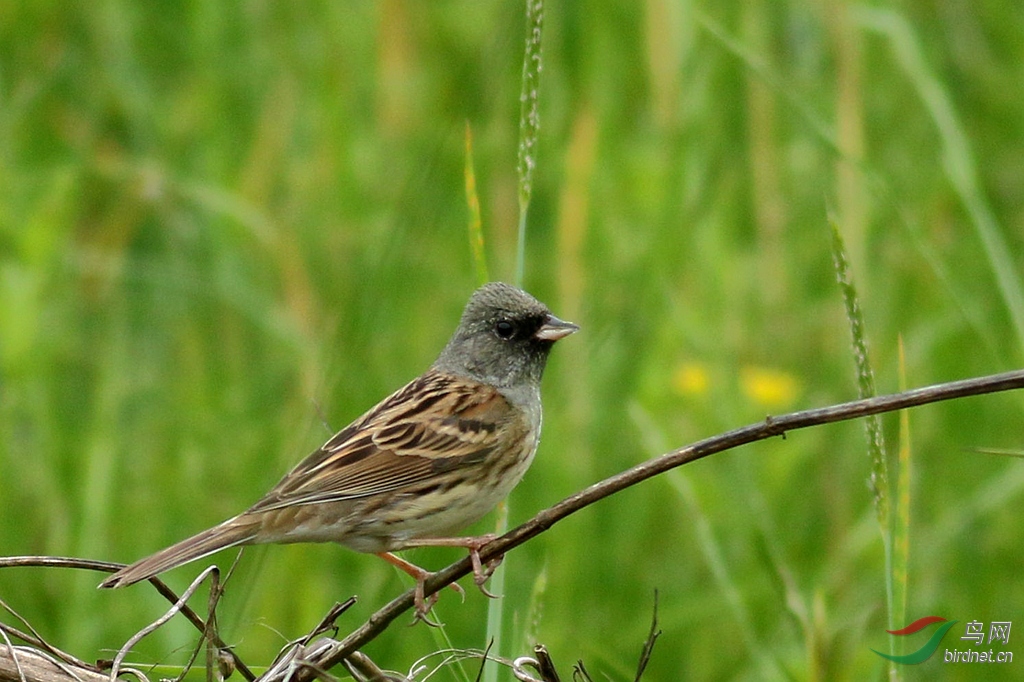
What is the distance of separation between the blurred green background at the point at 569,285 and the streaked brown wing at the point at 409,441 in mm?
250

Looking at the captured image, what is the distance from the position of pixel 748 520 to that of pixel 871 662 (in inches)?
30.8

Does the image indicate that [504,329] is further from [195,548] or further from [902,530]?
[902,530]

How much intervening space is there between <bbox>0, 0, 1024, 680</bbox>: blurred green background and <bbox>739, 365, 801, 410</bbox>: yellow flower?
0.01 meters

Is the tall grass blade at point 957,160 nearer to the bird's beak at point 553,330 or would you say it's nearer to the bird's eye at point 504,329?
the bird's beak at point 553,330

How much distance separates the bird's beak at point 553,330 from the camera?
3346 millimetres

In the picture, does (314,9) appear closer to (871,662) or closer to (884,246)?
(884,246)

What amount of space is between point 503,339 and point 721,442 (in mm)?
1704

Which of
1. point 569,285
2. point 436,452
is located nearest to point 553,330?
point 436,452

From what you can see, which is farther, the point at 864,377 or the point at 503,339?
the point at 503,339

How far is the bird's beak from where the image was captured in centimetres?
335

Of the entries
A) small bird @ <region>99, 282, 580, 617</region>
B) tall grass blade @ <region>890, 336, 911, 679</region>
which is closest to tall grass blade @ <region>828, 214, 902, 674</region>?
tall grass blade @ <region>890, 336, 911, 679</region>

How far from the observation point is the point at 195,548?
283 centimetres

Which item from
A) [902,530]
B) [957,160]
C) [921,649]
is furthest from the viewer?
[957,160]

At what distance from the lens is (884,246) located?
585 centimetres
